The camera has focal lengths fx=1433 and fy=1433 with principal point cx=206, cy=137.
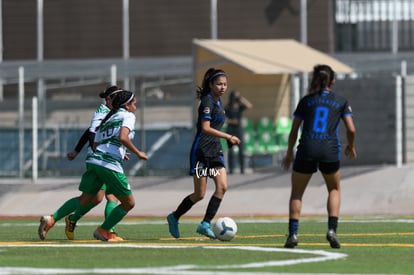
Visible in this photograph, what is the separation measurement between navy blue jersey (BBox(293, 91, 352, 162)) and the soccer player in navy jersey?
1903mm

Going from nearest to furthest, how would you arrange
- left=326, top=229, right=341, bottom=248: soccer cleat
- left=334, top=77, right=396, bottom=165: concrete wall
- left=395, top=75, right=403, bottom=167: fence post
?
1. left=326, top=229, right=341, bottom=248: soccer cleat
2. left=395, top=75, right=403, bottom=167: fence post
3. left=334, top=77, right=396, bottom=165: concrete wall

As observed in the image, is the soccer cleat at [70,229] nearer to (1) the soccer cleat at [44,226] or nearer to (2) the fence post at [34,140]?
(1) the soccer cleat at [44,226]

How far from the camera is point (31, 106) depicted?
30453 mm

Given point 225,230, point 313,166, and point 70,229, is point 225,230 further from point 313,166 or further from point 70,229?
point 70,229

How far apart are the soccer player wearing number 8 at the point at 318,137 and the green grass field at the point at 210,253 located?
0.41 meters

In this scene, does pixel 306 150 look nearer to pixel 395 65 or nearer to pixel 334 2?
pixel 395 65

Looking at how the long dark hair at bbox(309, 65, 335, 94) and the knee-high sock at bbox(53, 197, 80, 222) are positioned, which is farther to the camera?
the knee-high sock at bbox(53, 197, 80, 222)

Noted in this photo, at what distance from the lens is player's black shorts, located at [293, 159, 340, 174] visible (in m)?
14.4

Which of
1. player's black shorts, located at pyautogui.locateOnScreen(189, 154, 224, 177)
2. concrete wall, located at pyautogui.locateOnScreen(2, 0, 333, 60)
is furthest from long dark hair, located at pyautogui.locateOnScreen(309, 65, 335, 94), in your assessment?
concrete wall, located at pyautogui.locateOnScreen(2, 0, 333, 60)

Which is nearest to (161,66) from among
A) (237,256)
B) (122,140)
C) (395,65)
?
(395,65)

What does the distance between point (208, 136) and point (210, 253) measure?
313cm

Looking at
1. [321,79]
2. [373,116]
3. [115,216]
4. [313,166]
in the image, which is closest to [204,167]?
[115,216]

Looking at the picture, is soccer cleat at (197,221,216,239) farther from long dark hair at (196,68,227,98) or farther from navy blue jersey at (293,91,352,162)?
navy blue jersey at (293,91,352,162)

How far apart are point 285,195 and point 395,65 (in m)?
8.95
